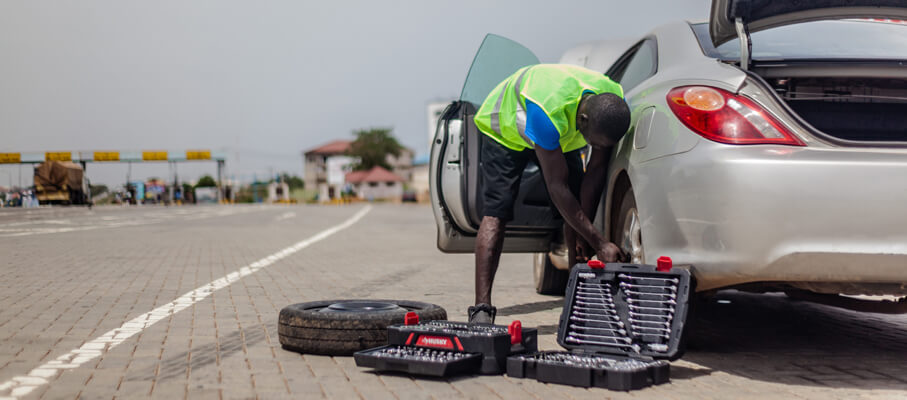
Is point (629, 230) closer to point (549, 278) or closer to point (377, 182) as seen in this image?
point (549, 278)

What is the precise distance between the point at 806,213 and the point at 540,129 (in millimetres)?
1441

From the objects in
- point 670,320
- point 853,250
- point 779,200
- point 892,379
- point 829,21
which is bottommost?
point 892,379

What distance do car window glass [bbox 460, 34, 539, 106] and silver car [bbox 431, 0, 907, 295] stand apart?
41.5 inches

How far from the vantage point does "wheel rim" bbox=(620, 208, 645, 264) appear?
4023 millimetres

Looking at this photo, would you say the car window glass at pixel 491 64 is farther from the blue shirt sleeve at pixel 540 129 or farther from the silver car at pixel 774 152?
the silver car at pixel 774 152

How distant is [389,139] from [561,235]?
11713 cm

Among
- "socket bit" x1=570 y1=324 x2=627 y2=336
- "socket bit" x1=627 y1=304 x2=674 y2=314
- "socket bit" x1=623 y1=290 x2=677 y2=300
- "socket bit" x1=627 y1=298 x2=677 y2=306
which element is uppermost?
"socket bit" x1=623 y1=290 x2=677 y2=300

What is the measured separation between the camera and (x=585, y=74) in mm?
4324

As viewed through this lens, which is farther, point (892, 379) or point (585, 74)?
point (585, 74)

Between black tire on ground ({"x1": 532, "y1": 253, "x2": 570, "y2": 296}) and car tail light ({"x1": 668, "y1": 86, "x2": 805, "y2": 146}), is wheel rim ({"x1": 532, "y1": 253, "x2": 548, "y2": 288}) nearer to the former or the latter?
black tire on ground ({"x1": 532, "y1": 253, "x2": 570, "y2": 296})

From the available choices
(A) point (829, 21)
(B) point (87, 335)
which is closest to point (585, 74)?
(A) point (829, 21)

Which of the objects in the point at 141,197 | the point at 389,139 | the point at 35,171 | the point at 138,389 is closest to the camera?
the point at 138,389

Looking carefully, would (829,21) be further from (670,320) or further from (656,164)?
(670,320)

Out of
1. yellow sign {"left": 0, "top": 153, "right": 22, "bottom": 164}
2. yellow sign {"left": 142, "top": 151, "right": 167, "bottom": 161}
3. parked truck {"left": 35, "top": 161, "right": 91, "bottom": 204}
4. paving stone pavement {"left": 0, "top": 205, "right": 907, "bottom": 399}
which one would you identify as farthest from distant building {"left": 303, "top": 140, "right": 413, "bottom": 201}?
paving stone pavement {"left": 0, "top": 205, "right": 907, "bottom": 399}
